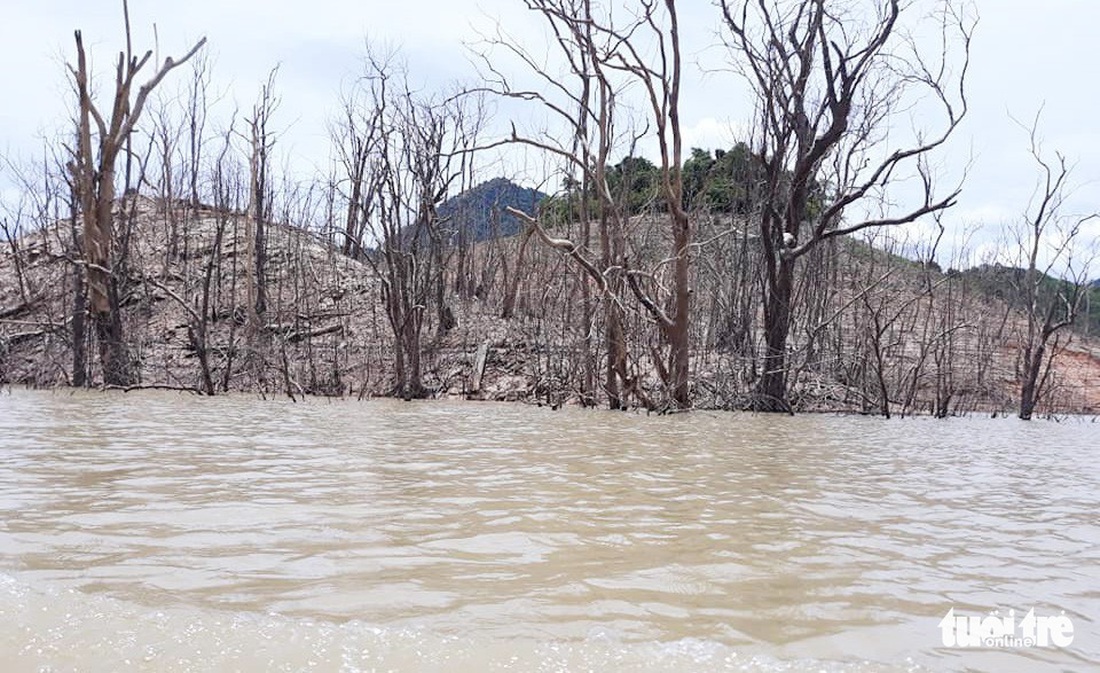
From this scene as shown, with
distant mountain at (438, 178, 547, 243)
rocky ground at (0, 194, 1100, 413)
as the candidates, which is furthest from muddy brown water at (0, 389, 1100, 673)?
distant mountain at (438, 178, 547, 243)

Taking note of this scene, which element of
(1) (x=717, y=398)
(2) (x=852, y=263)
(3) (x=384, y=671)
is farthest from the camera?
(2) (x=852, y=263)

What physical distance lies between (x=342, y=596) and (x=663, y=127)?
11560 millimetres

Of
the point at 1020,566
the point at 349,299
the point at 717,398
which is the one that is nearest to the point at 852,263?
the point at 717,398

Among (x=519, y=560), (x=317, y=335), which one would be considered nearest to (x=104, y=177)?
(x=317, y=335)

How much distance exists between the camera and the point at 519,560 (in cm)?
274

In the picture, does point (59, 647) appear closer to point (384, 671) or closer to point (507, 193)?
point (384, 671)

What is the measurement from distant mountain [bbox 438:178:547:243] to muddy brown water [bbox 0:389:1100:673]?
16.2 metres

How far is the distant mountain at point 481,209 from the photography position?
22.2 meters

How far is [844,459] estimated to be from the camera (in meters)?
6.39

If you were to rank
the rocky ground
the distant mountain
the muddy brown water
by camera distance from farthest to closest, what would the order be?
the distant mountain
the rocky ground
the muddy brown water

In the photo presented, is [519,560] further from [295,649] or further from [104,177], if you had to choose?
[104,177]

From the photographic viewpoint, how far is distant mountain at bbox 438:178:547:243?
22.2 m

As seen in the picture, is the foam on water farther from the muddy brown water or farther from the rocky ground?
the rocky ground

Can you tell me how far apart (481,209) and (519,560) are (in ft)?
72.7
